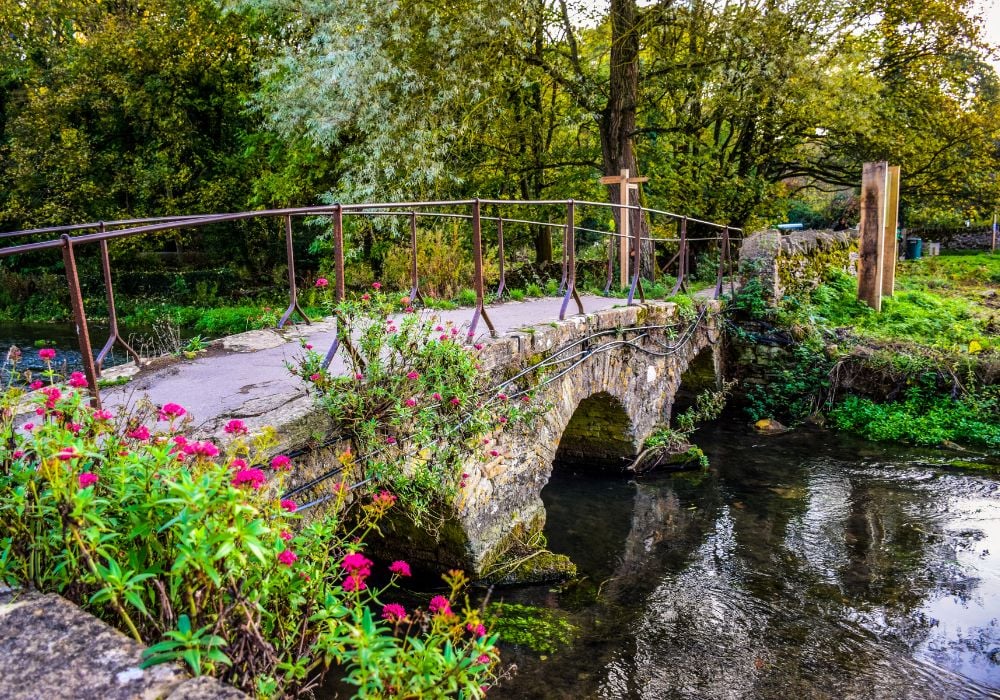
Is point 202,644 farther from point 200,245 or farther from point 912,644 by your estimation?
point 200,245

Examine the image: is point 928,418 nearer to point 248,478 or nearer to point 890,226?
point 890,226

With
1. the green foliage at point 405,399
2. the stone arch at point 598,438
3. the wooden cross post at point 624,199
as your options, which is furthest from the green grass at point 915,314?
the green foliage at point 405,399

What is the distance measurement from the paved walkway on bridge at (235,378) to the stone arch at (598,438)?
8.00 feet

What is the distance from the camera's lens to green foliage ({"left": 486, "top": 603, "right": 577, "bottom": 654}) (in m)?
4.82

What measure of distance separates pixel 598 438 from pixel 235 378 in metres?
5.25

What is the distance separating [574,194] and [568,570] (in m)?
10.7

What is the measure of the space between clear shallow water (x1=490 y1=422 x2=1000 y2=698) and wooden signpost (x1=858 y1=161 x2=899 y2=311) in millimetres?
3791

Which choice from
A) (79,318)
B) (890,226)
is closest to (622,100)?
(890,226)

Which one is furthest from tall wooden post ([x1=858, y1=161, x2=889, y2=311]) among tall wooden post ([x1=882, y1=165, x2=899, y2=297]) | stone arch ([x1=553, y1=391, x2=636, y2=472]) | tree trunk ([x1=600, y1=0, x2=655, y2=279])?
stone arch ([x1=553, y1=391, x2=636, y2=472])

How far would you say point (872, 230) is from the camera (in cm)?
1112

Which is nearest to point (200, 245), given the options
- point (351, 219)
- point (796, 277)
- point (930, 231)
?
point (351, 219)

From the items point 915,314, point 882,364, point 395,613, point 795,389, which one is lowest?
point 795,389

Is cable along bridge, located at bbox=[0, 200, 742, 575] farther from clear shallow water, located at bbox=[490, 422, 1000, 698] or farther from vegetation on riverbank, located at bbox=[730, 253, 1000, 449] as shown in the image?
vegetation on riverbank, located at bbox=[730, 253, 1000, 449]

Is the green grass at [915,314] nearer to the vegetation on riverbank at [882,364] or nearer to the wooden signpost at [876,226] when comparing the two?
the vegetation on riverbank at [882,364]
